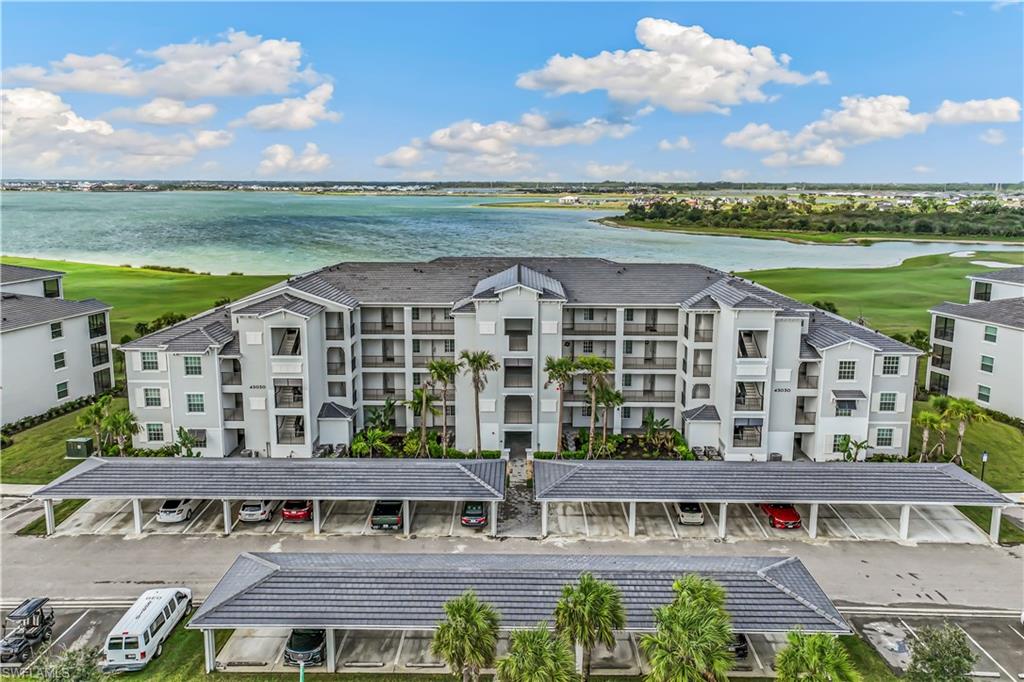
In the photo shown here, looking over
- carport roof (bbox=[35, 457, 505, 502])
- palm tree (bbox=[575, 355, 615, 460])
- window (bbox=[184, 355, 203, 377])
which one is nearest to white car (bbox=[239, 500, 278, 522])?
carport roof (bbox=[35, 457, 505, 502])

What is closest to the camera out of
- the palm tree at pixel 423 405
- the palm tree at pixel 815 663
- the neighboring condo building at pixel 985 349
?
the palm tree at pixel 815 663

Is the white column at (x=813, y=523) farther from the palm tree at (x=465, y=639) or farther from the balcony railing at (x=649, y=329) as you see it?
the palm tree at (x=465, y=639)

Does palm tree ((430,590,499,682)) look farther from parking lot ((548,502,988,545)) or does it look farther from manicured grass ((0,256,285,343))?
manicured grass ((0,256,285,343))

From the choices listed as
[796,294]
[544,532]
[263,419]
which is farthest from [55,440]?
[796,294]

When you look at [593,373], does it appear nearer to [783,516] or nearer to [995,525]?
[783,516]

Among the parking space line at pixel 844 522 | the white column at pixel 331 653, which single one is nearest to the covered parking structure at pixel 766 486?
the parking space line at pixel 844 522

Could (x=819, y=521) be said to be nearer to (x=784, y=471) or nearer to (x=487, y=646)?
(x=784, y=471)
